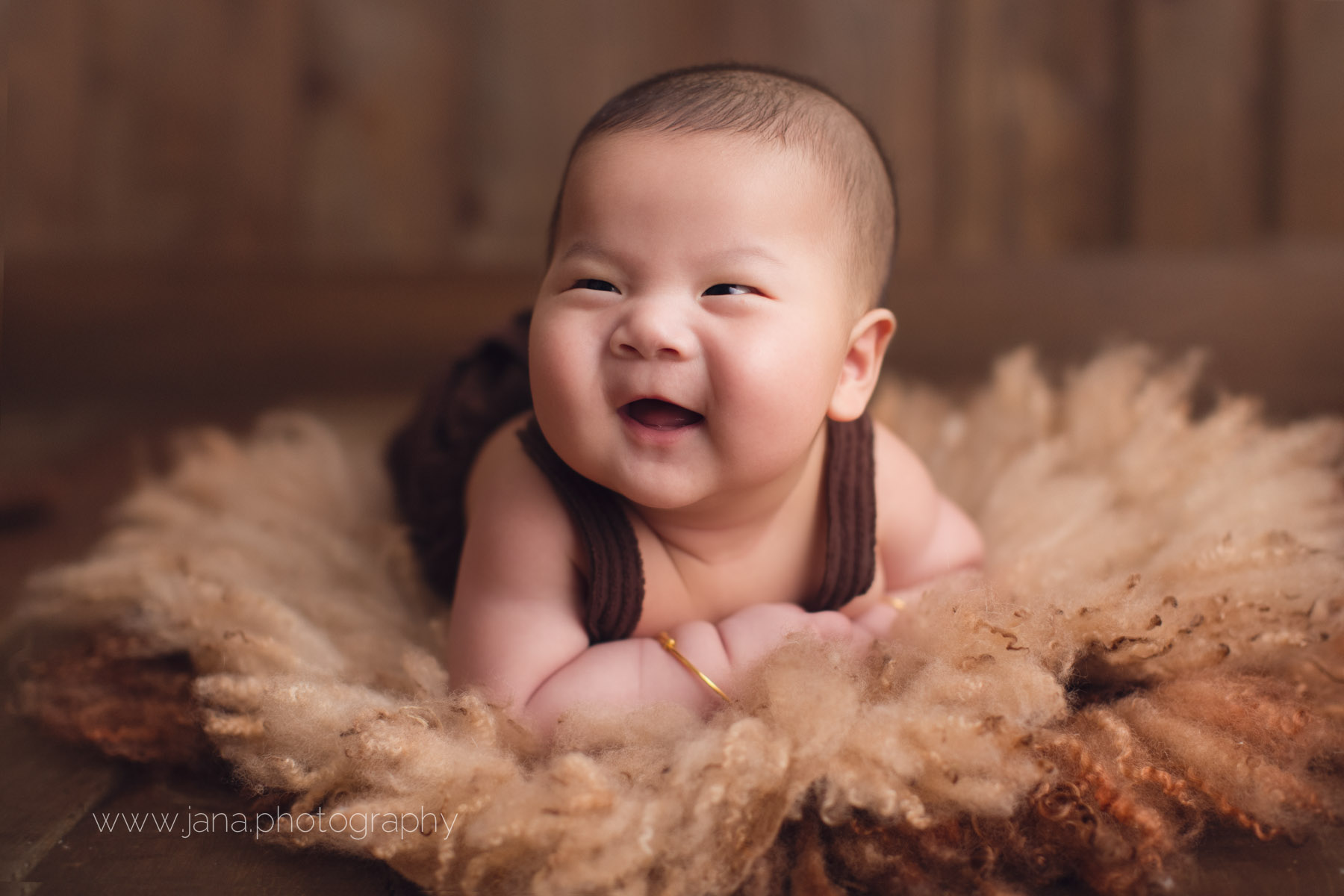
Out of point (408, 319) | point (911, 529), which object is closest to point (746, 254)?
point (911, 529)

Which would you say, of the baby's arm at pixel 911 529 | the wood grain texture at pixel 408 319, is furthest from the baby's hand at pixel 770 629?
the wood grain texture at pixel 408 319

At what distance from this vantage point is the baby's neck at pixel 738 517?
846 millimetres

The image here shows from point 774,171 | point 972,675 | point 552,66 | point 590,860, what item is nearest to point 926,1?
point 552,66

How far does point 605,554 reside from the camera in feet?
2.71

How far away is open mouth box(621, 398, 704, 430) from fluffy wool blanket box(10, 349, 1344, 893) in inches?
7.3

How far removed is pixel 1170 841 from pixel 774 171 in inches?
20.1

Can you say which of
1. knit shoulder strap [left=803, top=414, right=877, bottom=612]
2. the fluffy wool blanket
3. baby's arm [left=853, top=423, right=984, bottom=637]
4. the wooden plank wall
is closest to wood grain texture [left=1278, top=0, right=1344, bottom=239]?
the wooden plank wall

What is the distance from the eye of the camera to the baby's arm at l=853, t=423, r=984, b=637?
95 centimetres

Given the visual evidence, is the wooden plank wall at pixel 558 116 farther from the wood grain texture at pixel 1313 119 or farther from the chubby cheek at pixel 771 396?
the chubby cheek at pixel 771 396

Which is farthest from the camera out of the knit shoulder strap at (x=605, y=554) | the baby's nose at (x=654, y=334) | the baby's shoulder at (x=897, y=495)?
the baby's shoulder at (x=897, y=495)

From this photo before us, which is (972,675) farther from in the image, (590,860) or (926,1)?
(926,1)

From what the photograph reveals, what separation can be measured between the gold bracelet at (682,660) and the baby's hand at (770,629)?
0.03 m

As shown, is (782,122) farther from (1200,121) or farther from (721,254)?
(1200,121)

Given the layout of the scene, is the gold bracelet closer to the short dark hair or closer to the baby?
the baby
